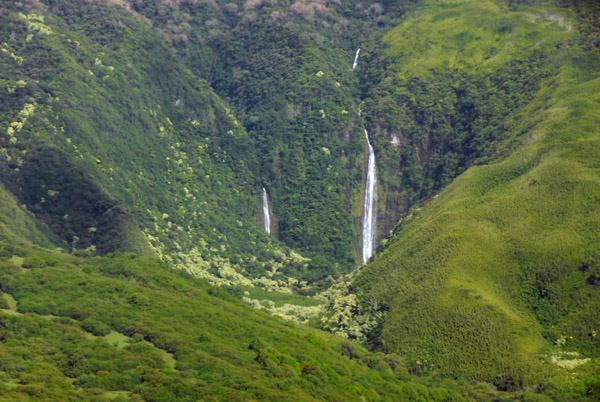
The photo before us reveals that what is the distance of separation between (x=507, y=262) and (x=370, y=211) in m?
56.7

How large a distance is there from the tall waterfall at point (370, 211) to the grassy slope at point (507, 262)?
20477 millimetres

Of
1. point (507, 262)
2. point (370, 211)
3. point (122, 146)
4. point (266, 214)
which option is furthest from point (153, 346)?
point (370, 211)

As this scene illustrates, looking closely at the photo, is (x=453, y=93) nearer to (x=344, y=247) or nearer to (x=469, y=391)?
(x=344, y=247)

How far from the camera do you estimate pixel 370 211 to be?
174 m

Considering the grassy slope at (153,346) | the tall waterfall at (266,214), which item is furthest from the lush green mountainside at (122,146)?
the grassy slope at (153,346)

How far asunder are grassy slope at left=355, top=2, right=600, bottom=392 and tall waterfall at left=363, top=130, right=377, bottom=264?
67.2 ft

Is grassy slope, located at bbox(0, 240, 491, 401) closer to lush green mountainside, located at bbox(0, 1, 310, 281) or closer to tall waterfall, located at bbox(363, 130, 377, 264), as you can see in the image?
lush green mountainside, located at bbox(0, 1, 310, 281)

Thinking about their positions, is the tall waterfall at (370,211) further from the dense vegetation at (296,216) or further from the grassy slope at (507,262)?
the grassy slope at (507,262)

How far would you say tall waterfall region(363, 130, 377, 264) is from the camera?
169875 mm

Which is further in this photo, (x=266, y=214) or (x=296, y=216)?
(x=266, y=214)

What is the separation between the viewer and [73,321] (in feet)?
300

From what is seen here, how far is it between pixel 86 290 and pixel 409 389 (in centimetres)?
4173

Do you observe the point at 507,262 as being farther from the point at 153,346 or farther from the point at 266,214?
the point at 266,214

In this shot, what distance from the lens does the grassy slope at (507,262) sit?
352 ft
